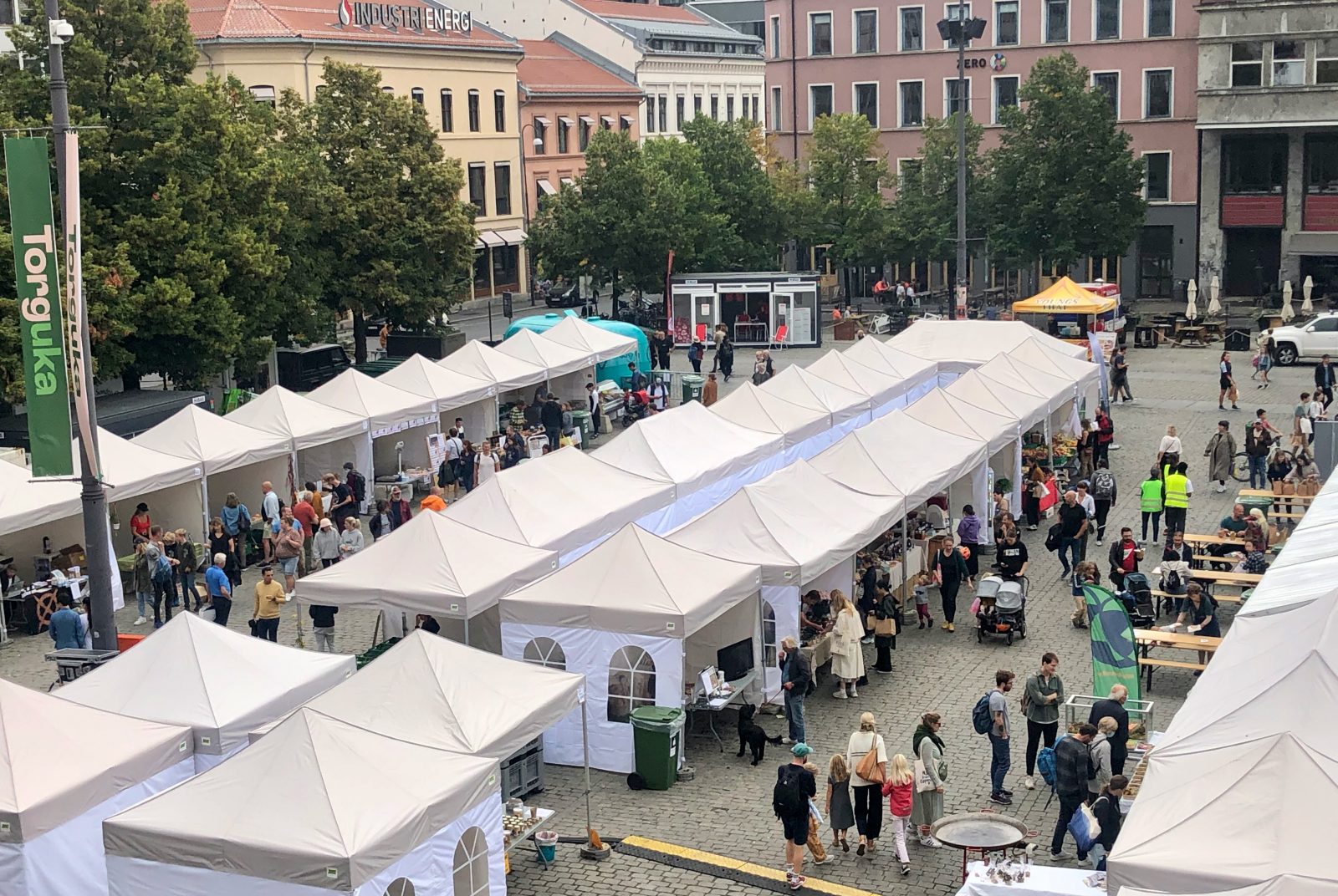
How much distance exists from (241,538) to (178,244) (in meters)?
9.54

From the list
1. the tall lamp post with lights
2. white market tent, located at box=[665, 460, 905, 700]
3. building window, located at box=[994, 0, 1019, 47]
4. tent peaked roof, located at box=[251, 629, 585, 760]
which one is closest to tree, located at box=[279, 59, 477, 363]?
the tall lamp post with lights

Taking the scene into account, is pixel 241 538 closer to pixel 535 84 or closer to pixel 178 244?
pixel 178 244

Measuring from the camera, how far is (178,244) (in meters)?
31.2

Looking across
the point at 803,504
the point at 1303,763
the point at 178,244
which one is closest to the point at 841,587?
the point at 803,504

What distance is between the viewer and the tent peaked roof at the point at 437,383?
98.4 feet

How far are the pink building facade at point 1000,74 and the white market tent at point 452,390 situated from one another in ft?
96.9

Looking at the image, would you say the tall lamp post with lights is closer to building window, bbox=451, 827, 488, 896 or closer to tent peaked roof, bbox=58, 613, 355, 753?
tent peaked roof, bbox=58, 613, 355, 753

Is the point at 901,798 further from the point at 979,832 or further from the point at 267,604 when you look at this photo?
the point at 267,604

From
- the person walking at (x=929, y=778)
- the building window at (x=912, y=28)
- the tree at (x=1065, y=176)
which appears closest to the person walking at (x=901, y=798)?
the person walking at (x=929, y=778)

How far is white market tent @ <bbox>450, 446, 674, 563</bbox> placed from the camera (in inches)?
784

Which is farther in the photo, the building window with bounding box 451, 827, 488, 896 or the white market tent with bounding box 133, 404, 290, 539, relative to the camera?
the white market tent with bounding box 133, 404, 290, 539

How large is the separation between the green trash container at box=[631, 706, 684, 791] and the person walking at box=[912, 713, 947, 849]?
2657mm

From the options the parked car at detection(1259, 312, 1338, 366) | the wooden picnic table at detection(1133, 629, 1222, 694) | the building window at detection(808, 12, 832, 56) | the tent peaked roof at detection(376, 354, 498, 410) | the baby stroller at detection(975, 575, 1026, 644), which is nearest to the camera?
the wooden picnic table at detection(1133, 629, 1222, 694)

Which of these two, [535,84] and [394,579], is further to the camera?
[535,84]
